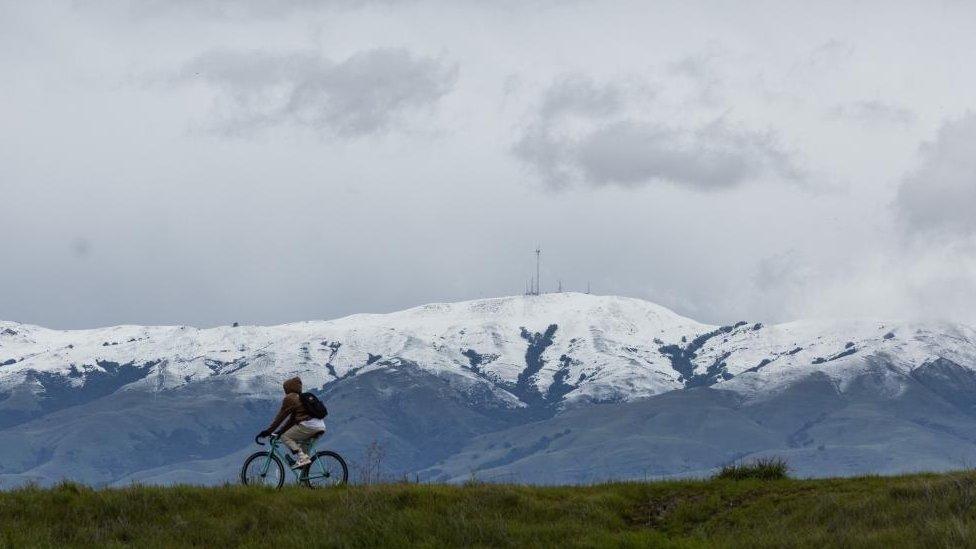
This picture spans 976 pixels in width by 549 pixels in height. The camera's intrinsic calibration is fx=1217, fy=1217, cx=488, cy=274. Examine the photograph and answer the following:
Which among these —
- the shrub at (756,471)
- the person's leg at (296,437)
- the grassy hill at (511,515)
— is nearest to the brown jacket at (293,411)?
the person's leg at (296,437)

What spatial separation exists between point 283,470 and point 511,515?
6.19m

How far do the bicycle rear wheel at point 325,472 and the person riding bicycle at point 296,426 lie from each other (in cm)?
35

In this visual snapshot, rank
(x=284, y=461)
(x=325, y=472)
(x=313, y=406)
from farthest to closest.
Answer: (x=284, y=461)
(x=313, y=406)
(x=325, y=472)

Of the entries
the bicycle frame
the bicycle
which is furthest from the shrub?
the bicycle frame

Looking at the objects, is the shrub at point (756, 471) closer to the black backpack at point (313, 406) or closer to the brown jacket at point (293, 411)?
the black backpack at point (313, 406)

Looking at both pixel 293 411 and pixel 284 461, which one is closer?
pixel 293 411

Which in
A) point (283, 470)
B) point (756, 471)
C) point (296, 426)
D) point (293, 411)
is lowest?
point (756, 471)

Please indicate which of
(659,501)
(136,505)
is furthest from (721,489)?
(136,505)

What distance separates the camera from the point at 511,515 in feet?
80.2

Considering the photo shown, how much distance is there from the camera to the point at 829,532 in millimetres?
22250

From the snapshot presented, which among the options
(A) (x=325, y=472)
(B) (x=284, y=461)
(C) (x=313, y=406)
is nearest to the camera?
(A) (x=325, y=472)

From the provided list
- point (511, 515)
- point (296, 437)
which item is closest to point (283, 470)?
point (296, 437)

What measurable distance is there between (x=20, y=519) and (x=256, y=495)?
4.68m

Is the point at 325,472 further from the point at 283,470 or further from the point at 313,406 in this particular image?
the point at 313,406
